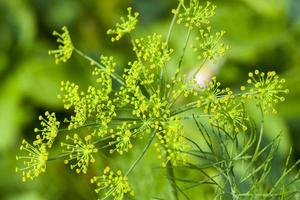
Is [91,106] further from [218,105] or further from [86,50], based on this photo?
[86,50]

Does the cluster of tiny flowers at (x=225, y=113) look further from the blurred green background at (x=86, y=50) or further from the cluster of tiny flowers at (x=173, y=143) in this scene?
the blurred green background at (x=86, y=50)

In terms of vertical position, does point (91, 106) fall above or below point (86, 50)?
below

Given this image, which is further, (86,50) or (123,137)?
(86,50)

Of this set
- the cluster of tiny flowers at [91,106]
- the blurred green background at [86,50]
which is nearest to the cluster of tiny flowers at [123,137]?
the cluster of tiny flowers at [91,106]

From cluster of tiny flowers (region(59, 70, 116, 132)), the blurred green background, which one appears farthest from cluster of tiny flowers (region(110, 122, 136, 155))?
the blurred green background

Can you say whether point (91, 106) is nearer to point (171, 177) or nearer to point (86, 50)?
point (171, 177)

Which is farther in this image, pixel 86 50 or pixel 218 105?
pixel 86 50

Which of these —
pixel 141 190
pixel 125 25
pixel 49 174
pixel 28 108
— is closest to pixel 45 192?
pixel 49 174

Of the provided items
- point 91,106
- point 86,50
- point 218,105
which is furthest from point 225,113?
point 86,50

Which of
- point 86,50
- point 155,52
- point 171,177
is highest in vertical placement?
point 86,50
